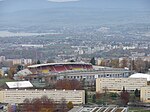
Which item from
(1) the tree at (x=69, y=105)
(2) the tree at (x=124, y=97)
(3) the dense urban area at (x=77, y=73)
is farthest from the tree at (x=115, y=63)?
(1) the tree at (x=69, y=105)

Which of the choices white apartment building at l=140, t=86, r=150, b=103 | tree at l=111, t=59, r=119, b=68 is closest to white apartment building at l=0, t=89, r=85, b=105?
white apartment building at l=140, t=86, r=150, b=103

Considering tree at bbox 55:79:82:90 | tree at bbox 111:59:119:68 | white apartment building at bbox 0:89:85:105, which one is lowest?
tree at bbox 111:59:119:68

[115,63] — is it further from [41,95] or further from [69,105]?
[69,105]

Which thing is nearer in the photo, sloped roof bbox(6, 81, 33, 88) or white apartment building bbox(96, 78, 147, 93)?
white apartment building bbox(96, 78, 147, 93)

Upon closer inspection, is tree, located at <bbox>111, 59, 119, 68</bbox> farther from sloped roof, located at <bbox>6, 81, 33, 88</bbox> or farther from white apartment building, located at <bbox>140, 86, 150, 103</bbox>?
white apartment building, located at <bbox>140, 86, 150, 103</bbox>

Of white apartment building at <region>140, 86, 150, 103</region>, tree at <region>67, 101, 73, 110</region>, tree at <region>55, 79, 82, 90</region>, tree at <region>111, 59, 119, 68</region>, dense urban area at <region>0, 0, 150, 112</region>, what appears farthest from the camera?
tree at <region>111, 59, 119, 68</region>

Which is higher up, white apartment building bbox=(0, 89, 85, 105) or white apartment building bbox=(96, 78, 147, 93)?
white apartment building bbox=(0, 89, 85, 105)

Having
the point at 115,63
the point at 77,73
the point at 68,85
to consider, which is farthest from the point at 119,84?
the point at 115,63
